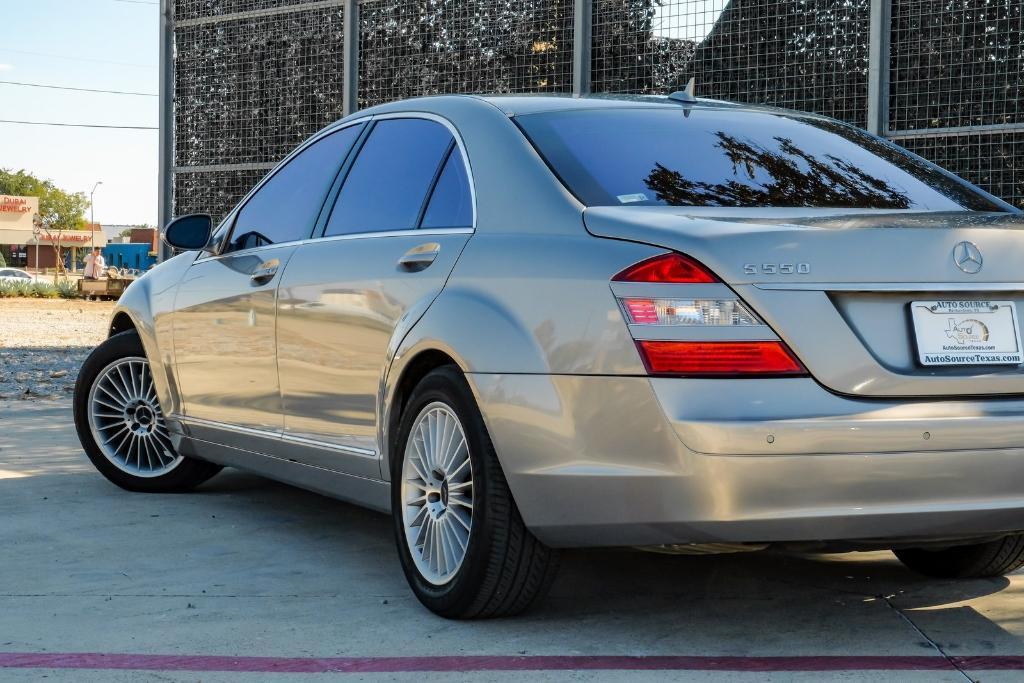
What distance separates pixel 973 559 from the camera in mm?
4836

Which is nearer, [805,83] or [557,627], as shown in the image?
[557,627]

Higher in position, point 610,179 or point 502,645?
point 610,179

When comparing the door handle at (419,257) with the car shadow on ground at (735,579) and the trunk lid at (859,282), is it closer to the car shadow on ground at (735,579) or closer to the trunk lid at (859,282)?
the trunk lid at (859,282)

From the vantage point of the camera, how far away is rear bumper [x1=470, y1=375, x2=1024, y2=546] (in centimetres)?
352

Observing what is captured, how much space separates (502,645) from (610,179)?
1.37 m

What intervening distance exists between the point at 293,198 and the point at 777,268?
2.66 meters

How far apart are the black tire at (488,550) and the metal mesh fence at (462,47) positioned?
8295 mm

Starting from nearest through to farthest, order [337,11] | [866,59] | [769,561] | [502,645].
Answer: [502,645] → [769,561] → [866,59] → [337,11]

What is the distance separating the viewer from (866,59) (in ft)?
33.9

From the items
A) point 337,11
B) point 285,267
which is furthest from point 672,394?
point 337,11

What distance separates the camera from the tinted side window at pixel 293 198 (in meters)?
5.50

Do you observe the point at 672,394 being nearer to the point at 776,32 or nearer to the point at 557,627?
the point at 557,627

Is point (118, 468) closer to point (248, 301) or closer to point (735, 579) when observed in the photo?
point (248, 301)

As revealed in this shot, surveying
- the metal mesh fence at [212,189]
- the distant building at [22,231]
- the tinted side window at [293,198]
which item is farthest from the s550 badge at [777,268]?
the distant building at [22,231]
